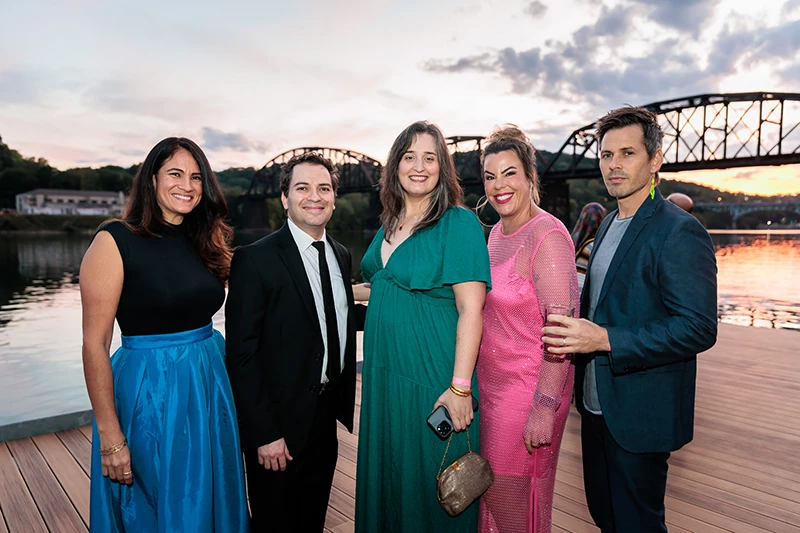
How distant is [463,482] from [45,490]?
2823 millimetres

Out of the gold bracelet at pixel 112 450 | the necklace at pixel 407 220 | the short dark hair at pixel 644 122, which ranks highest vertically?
the short dark hair at pixel 644 122

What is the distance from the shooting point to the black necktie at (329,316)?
6.96ft

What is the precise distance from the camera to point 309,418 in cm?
206

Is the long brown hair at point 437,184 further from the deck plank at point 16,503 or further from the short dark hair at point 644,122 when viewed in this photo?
the deck plank at point 16,503

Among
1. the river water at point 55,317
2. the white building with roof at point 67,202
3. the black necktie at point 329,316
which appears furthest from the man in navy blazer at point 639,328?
the white building with roof at point 67,202

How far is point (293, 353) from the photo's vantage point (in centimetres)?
202

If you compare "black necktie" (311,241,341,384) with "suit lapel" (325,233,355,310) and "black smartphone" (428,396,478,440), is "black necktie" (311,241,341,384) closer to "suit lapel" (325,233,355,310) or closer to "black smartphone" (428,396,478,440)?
"suit lapel" (325,233,355,310)

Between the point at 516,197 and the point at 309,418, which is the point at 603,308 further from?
the point at 309,418

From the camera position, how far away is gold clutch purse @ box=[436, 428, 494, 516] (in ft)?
5.58

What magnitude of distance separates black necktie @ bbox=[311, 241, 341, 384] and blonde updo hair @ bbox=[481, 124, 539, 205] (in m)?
0.84

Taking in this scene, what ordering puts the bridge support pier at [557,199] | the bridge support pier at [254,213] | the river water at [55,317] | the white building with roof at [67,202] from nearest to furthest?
the river water at [55,317]
the bridge support pier at [557,199]
the bridge support pier at [254,213]
the white building with roof at [67,202]

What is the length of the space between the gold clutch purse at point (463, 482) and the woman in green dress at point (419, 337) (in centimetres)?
12

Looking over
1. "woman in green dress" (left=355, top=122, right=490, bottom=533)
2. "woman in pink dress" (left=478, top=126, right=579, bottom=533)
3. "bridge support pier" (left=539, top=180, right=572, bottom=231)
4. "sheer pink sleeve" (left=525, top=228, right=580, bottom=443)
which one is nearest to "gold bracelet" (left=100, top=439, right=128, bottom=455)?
"woman in green dress" (left=355, top=122, right=490, bottom=533)

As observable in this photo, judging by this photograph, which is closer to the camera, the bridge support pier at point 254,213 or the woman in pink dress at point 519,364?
the woman in pink dress at point 519,364
